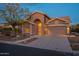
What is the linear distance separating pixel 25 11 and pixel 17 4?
146 mm

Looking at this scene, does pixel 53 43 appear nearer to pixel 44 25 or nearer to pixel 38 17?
pixel 44 25

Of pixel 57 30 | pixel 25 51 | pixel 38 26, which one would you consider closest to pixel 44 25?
pixel 38 26

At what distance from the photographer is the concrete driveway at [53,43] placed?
4441mm

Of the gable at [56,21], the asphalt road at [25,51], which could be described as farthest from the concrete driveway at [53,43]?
the gable at [56,21]

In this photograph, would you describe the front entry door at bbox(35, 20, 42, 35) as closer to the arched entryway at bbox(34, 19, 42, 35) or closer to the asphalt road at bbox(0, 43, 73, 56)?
the arched entryway at bbox(34, 19, 42, 35)

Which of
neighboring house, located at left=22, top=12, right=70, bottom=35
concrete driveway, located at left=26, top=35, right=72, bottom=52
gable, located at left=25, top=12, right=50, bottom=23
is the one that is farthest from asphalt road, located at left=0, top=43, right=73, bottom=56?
gable, located at left=25, top=12, right=50, bottom=23

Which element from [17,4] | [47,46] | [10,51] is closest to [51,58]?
[47,46]

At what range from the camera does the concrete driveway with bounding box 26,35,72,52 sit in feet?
14.6

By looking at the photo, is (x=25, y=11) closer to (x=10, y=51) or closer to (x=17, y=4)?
(x=17, y=4)

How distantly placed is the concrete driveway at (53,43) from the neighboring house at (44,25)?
0.07 meters

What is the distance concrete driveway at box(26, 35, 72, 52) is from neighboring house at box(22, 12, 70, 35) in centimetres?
7

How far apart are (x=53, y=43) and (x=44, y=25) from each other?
0.28 metres

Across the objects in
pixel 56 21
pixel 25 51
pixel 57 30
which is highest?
pixel 56 21

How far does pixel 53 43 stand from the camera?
4.46m
